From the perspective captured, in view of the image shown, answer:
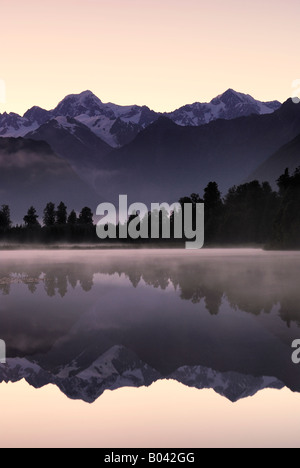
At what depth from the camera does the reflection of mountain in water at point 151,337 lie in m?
18.0

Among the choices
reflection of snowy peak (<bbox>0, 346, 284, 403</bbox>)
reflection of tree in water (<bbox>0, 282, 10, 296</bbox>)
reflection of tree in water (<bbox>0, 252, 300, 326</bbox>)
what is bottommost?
reflection of snowy peak (<bbox>0, 346, 284, 403</bbox>)

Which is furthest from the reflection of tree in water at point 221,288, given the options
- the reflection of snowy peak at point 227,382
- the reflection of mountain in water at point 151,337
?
the reflection of snowy peak at point 227,382

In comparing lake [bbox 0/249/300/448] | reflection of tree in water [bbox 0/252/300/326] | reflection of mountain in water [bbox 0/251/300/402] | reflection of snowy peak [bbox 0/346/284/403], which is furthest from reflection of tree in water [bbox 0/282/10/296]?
reflection of snowy peak [bbox 0/346/284/403]

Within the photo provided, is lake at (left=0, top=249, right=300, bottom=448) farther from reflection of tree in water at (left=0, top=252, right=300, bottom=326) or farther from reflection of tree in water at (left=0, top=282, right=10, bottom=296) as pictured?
reflection of tree in water at (left=0, top=282, right=10, bottom=296)

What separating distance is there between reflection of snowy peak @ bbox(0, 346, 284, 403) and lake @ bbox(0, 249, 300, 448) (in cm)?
4

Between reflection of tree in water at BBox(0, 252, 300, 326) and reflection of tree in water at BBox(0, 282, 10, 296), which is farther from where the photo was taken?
reflection of tree in water at BBox(0, 282, 10, 296)

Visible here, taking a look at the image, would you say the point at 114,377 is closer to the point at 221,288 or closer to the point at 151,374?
the point at 151,374

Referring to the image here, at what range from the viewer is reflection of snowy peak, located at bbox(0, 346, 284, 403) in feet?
54.7

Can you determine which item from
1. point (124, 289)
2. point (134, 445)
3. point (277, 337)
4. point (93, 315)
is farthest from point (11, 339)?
point (124, 289)

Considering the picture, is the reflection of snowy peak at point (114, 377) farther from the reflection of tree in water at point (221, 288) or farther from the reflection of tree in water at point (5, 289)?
the reflection of tree in water at point (5, 289)

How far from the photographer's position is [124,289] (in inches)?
1725

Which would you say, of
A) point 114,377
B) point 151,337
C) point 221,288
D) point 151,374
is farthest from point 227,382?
point 221,288

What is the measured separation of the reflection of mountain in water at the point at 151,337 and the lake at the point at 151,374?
0.20 feet

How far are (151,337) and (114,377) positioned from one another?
606 centimetres
